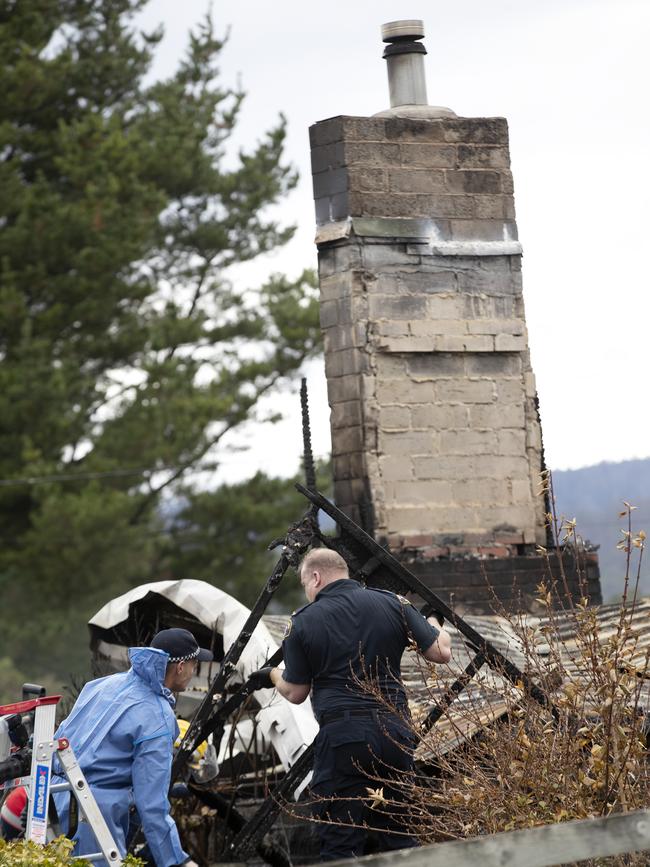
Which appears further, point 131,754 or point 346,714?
point 346,714

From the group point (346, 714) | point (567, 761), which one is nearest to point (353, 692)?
point (346, 714)

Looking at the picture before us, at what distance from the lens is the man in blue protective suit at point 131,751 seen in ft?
19.9

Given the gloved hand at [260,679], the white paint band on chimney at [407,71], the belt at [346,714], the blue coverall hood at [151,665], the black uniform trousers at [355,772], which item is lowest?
the black uniform trousers at [355,772]

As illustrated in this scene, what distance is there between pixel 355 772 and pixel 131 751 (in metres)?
0.97

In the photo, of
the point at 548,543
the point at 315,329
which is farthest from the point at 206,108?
the point at 548,543

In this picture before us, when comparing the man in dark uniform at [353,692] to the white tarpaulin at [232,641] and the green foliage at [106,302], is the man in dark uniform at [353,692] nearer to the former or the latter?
the white tarpaulin at [232,641]

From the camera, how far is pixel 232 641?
8953 millimetres

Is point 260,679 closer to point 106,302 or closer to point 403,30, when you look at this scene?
point 403,30

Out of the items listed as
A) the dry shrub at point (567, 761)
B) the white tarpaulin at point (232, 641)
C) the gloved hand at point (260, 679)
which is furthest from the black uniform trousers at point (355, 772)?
the white tarpaulin at point (232, 641)

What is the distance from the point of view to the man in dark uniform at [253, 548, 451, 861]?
21.2 ft

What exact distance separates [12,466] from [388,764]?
15.1 m

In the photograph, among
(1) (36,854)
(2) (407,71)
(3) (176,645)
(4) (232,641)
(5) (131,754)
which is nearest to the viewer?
(1) (36,854)

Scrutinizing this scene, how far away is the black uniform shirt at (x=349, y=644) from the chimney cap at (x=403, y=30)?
781 cm

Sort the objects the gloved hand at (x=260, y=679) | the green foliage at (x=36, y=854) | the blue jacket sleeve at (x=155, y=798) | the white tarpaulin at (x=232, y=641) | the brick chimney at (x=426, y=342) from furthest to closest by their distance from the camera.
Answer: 1. the brick chimney at (x=426, y=342)
2. the white tarpaulin at (x=232, y=641)
3. the gloved hand at (x=260, y=679)
4. the blue jacket sleeve at (x=155, y=798)
5. the green foliage at (x=36, y=854)
